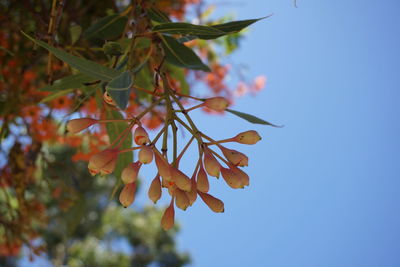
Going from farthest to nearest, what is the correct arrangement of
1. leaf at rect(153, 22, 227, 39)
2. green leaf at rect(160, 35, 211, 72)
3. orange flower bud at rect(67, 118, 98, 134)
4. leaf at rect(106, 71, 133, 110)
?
green leaf at rect(160, 35, 211, 72) < leaf at rect(153, 22, 227, 39) < orange flower bud at rect(67, 118, 98, 134) < leaf at rect(106, 71, 133, 110)

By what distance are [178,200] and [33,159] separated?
2.73 feet

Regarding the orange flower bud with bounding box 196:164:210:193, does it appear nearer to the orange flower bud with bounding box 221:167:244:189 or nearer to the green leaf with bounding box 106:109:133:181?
the orange flower bud with bounding box 221:167:244:189

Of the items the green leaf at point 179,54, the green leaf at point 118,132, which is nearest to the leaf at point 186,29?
the green leaf at point 179,54

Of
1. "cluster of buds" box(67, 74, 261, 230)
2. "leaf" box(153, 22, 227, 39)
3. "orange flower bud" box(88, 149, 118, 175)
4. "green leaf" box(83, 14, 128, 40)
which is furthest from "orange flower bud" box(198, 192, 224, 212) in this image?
"green leaf" box(83, 14, 128, 40)

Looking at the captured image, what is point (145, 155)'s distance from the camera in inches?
19.1

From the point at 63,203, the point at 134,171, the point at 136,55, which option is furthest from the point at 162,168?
the point at 63,203

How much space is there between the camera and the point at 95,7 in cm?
121

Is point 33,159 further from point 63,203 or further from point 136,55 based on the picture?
point 136,55

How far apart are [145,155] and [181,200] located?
7 cm

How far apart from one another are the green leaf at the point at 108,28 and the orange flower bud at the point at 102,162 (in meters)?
0.39

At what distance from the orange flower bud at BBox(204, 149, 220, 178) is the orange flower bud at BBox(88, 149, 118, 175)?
10 centimetres

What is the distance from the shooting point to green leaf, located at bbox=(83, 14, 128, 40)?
844 millimetres

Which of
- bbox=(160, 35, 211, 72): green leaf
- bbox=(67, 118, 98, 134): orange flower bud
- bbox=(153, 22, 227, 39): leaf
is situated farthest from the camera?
bbox=(160, 35, 211, 72): green leaf

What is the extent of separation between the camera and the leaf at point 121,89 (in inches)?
18.1
